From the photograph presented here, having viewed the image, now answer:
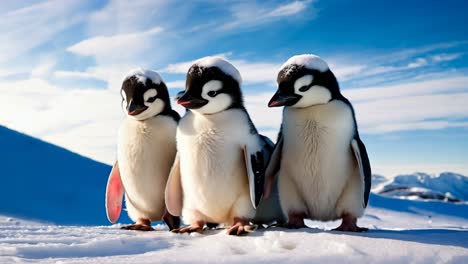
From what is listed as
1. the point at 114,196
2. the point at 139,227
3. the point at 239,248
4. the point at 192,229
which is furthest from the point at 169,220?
the point at 239,248

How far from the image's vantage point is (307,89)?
275 cm

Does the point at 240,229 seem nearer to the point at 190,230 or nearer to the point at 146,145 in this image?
the point at 190,230

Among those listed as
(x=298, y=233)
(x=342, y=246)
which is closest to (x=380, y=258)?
(x=342, y=246)

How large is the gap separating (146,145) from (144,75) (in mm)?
433

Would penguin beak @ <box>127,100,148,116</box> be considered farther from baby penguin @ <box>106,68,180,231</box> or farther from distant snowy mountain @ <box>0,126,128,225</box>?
distant snowy mountain @ <box>0,126,128,225</box>

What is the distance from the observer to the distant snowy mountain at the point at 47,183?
6.46m

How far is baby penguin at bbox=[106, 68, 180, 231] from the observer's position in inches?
120

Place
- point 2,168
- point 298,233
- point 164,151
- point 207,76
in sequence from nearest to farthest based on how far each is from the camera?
point 298,233, point 207,76, point 164,151, point 2,168

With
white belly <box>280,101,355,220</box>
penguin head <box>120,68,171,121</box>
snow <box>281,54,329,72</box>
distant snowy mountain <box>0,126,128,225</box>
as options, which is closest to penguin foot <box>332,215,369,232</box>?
white belly <box>280,101,355,220</box>

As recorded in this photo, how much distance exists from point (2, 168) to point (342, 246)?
6.40 m

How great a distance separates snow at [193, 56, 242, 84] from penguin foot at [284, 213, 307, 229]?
0.82 metres

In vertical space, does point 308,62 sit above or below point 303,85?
above

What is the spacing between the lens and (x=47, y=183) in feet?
23.6

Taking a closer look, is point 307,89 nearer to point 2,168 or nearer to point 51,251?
point 51,251
